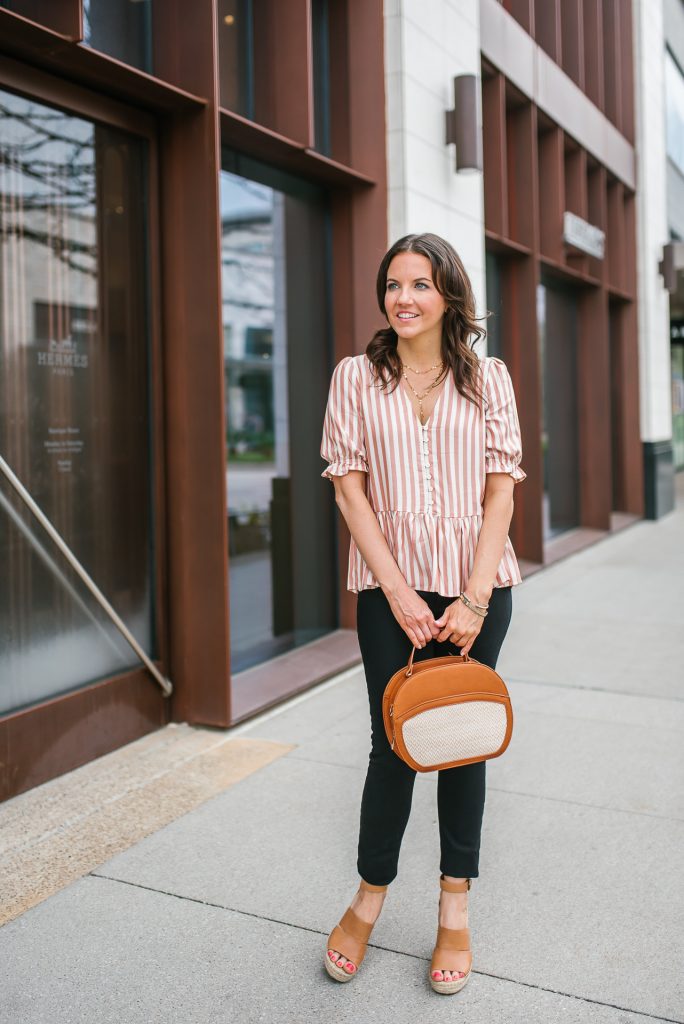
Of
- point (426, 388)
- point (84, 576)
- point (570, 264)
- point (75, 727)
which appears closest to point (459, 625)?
point (426, 388)

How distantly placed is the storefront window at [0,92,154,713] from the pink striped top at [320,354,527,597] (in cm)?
204

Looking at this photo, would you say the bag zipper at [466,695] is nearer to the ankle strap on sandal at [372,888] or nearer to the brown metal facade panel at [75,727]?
the ankle strap on sandal at [372,888]

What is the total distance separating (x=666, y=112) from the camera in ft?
49.8

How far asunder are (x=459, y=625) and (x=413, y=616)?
124 millimetres

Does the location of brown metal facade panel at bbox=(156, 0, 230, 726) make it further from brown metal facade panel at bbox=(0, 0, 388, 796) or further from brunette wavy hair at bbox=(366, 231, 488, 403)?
brunette wavy hair at bbox=(366, 231, 488, 403)

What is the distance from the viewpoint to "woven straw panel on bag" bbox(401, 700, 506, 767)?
101 inches

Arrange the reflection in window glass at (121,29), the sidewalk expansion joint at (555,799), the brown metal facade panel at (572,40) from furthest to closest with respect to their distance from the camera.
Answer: the brown metal facade panel at (572,40)
the reflection in window glass at (121,29)
the sidewalk expansion joint at (555,799)

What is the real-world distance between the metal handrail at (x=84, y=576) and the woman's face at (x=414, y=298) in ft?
6.21

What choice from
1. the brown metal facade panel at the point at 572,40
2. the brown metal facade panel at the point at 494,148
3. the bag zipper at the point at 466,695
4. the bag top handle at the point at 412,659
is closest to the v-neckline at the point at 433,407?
the bag top handle at the point at 412,659

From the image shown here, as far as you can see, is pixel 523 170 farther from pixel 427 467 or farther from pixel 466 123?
pixel 427 467

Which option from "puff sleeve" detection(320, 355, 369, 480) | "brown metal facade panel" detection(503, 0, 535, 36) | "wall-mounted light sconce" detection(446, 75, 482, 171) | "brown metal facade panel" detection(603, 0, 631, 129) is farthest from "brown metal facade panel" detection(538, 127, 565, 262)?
"puff sleeve" detection(320, 355, 369, 480)

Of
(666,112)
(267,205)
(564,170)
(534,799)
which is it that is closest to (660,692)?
(534,799)

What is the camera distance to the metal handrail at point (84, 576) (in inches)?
158

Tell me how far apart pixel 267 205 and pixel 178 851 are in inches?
159
